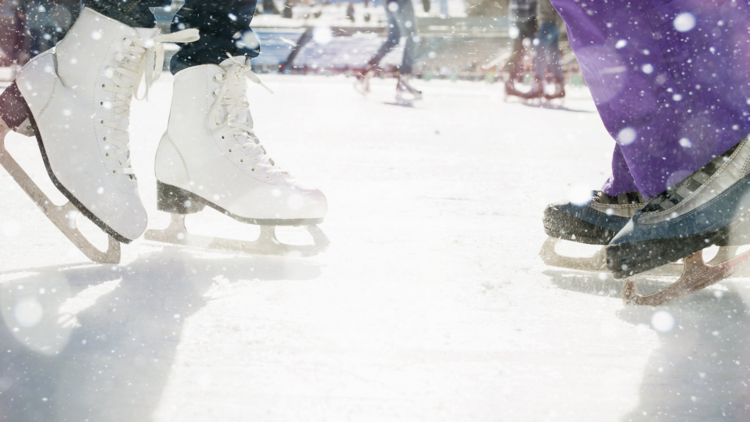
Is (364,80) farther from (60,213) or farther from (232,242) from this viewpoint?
(60,213)

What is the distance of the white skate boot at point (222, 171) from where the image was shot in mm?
1040

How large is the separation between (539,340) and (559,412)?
159 mm

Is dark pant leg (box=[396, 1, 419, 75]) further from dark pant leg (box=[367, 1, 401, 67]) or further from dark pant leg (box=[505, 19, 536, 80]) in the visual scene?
dark pant leg (box=[505, 19, 536, 80])

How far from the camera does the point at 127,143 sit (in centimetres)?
100

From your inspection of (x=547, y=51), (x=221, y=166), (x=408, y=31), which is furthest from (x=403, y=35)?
(x=221, y=166)

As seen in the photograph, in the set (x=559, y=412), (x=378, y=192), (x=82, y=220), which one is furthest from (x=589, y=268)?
(x=82, y=220)

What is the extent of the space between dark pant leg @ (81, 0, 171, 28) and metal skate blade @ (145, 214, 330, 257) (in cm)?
Result: 33

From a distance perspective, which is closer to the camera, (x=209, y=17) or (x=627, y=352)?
(x=627, y=352)

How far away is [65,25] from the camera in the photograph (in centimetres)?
105

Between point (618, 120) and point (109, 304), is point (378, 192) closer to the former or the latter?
point (618, 120)

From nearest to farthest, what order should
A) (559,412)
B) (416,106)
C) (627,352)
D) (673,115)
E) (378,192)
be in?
(559,412), (627,352), (673,115), (378,192), (416,106)

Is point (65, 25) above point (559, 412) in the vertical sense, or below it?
above

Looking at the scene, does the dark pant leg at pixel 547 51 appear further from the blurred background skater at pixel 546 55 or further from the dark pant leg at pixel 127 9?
the dark pant leg at pixel 127 9

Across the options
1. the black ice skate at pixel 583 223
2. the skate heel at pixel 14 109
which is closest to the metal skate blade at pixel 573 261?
the black ice skate at pixel 583 223
